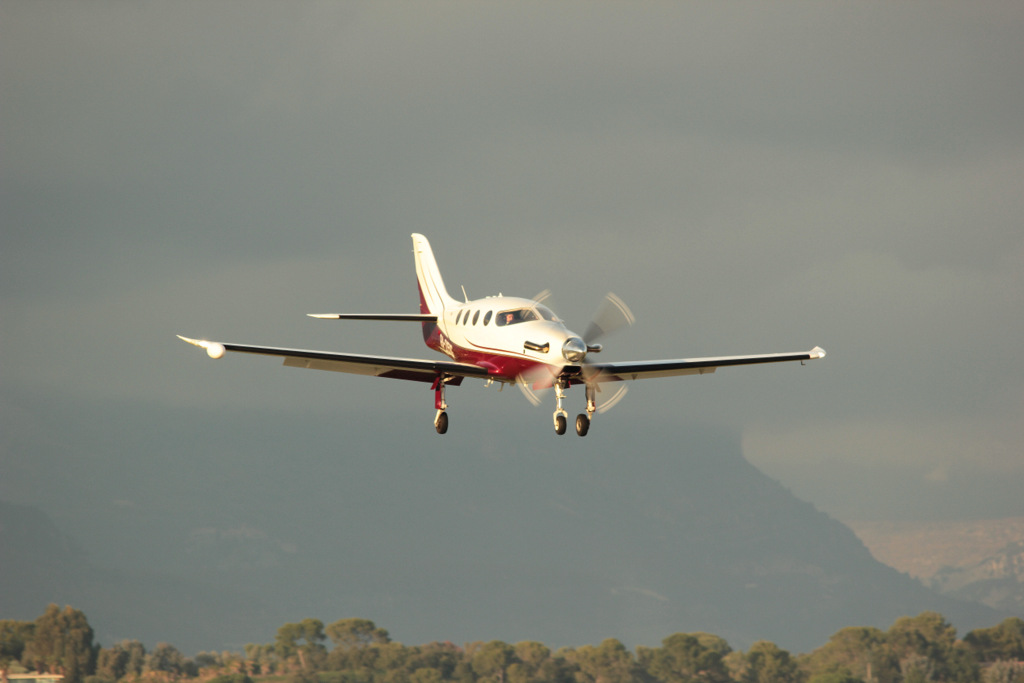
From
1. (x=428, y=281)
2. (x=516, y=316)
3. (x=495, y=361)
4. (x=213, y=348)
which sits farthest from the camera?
(x=428, y=281)

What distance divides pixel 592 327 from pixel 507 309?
3329mm

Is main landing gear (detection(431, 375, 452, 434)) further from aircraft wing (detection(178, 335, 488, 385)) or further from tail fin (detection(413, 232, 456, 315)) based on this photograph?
tail fin (detection(413, 232, 456, 315))

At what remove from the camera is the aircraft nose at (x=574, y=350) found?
4147 cm

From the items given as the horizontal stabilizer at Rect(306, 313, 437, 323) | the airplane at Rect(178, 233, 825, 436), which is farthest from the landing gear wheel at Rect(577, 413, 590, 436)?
the horizontal stabilizer at Rect(306, 313, 437, 323)

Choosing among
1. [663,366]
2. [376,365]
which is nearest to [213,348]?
[376,365]

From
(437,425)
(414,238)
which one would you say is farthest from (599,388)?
(414,238)

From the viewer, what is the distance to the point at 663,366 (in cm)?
4631

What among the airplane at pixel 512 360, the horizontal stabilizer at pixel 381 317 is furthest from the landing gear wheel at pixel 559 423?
the horizontal stabilizer at pixel 381 317

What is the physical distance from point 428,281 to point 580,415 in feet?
57.3

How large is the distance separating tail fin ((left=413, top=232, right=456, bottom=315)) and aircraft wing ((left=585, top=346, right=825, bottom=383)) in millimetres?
11144

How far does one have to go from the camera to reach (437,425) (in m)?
46.5

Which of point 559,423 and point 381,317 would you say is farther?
point 381,317

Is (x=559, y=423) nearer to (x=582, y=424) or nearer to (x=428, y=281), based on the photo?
(x=582, y=424)

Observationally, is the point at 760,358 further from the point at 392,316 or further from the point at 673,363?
the point at 392,316
